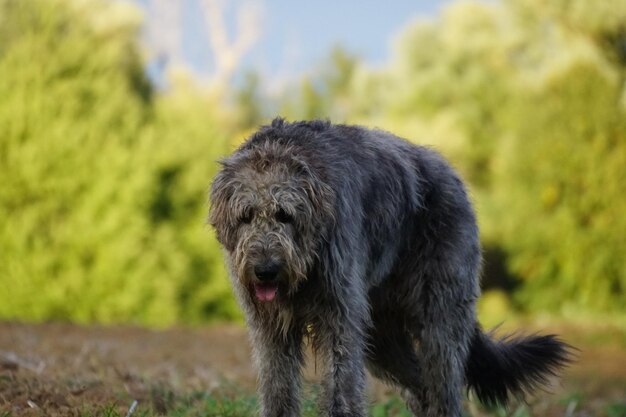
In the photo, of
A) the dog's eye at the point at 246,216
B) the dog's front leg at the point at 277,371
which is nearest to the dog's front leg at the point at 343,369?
the dog's front leg at the point at 277,371

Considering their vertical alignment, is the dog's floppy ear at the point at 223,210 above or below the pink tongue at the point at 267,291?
above

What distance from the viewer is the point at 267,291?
5.55 metres

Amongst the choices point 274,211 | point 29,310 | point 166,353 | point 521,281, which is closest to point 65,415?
point 274,211

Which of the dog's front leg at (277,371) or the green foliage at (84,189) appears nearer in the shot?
the dog's front leg at (277,371)

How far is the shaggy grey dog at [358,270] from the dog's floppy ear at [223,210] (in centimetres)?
1

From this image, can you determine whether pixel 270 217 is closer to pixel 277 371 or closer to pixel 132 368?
pixel 277 371

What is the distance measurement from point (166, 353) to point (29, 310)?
303 inches

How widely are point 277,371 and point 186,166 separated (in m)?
19.4

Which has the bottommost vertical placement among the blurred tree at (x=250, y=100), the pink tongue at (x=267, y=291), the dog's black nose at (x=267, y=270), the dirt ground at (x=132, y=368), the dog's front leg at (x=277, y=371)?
the dirt ground at (x=132, y=368)

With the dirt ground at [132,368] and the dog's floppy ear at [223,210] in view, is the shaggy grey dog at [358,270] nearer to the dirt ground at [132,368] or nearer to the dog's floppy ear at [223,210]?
the dog's floppy ear at [223,210]

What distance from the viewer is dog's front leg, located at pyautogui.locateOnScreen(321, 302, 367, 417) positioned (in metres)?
5.77

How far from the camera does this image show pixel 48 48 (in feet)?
76.4

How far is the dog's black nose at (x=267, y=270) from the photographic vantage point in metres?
5.44

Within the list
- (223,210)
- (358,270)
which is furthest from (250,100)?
(223,210)
